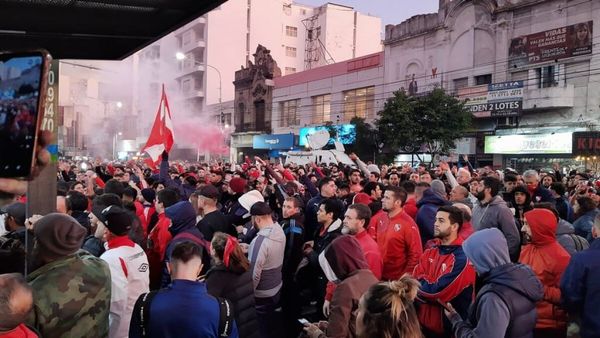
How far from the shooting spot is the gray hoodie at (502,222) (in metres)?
5.50

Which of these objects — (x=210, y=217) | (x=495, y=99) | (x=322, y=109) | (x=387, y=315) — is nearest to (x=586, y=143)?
(x=495, y=99)

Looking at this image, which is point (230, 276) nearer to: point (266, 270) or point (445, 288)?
point (266, 270)

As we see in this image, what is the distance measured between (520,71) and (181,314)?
1029 inches

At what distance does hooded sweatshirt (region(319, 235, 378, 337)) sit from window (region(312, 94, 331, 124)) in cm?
3517

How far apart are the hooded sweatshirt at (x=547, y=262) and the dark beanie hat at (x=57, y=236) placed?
11.6ft

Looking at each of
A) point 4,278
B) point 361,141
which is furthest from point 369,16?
point 4,278

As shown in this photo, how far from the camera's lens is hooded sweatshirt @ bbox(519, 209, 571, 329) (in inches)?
159

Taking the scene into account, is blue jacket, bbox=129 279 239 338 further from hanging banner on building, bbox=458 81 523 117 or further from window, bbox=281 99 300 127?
window, bbox=281 99 300 127

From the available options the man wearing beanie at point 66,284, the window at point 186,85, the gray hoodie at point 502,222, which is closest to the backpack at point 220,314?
the man wearing beanie at point 66,284

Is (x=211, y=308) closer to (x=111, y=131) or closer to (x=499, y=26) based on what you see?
(x=499, y=26)

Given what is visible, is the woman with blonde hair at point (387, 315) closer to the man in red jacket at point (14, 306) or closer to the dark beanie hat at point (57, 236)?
the man in red jacket at point (14, 306)

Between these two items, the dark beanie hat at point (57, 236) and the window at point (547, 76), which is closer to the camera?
the dark beanie hat at point (57, 236)

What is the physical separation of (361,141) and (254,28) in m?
33.7

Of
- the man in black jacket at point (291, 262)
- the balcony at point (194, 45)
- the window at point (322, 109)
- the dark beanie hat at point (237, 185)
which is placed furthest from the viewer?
the balcony at point (194, 45)
